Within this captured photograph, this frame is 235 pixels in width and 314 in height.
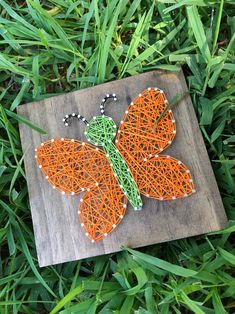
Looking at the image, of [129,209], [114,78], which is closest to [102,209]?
[129,209]

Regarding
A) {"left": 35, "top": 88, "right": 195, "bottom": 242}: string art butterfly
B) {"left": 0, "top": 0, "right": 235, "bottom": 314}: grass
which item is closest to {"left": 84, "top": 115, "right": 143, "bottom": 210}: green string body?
{"left": 35, "top": 88, "right": 195, "bottom": 242}: string art butterfly

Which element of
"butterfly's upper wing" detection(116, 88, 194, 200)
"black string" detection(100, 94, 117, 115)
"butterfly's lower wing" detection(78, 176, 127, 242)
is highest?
"black string" detection(100, 94, 117, 115)

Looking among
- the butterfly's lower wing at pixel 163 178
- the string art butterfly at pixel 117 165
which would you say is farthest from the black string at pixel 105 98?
the butterfly's lower wing at pixel 163 178

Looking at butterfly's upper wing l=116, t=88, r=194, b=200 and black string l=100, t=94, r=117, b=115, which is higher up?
black string l=100, t=94, r=117, b=115

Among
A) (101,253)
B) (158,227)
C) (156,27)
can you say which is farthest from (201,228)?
(156,27)

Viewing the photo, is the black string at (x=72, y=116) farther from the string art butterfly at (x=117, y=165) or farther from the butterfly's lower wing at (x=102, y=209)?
the butterfly's lower wing at (x=102, y=209)

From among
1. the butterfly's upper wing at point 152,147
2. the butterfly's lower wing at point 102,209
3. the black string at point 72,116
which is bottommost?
the butterfly's lower wing at point 102,209

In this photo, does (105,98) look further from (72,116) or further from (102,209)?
(102,209)

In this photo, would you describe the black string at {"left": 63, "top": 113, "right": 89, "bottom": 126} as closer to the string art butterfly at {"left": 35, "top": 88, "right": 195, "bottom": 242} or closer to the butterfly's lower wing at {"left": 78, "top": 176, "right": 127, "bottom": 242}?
the string art butterfly at {"left": 35, "top": 88, "right": 195, "bottom": 242}
